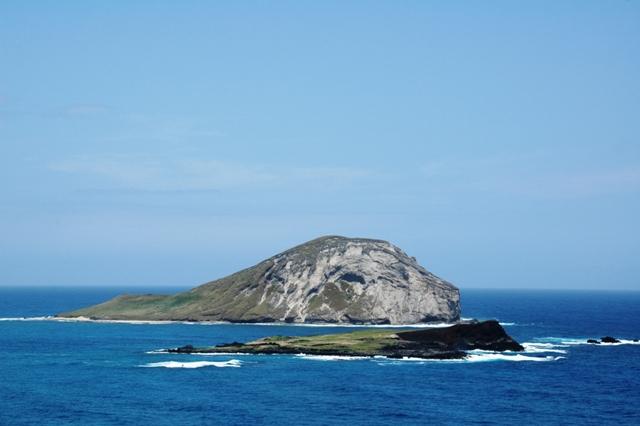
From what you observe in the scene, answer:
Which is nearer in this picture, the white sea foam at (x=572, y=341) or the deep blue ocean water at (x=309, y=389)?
the deep blue ocean water at (x=309, y=389)

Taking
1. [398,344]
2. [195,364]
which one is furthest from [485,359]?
[195,364]

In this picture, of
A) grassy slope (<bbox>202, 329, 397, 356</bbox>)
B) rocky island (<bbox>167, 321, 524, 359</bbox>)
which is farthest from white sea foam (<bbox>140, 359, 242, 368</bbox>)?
grassy slope (<bbox>202, 329, 397, 356</bbox>)

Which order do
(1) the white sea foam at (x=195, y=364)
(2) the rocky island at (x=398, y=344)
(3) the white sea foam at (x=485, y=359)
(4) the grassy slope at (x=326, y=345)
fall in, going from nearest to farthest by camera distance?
(1) the white sea foam at (x=195, y=364) → (3) the white sea foam at (x=485, y=359) → (2) the rocky island at (x=398, y=344) → (4) the grassy slope at (x=326, y=345)

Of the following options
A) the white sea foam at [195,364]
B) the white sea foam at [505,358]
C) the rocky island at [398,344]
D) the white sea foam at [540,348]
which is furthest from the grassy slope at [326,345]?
the white sea foam at [540,348]

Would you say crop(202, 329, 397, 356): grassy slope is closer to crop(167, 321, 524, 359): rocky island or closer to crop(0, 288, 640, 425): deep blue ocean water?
crop(167, 321, 524, 359): rocky island

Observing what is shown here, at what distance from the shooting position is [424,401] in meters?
104

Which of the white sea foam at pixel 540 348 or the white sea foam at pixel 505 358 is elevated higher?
the white sea foam at pixel 540 348

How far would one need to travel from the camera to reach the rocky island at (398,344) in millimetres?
153125

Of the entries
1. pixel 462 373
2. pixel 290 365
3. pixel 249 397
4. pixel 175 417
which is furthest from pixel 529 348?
pixel 175 417

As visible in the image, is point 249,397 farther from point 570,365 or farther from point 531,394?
point 570,365

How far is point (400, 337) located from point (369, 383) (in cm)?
4570

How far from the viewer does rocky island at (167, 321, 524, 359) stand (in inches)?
6029

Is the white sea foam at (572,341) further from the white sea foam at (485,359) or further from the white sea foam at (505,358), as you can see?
the white sea foam at (485,359)

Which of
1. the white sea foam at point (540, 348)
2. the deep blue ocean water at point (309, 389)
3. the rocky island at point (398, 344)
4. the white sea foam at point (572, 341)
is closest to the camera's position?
the deep blue ocean water at point (309, 389)
